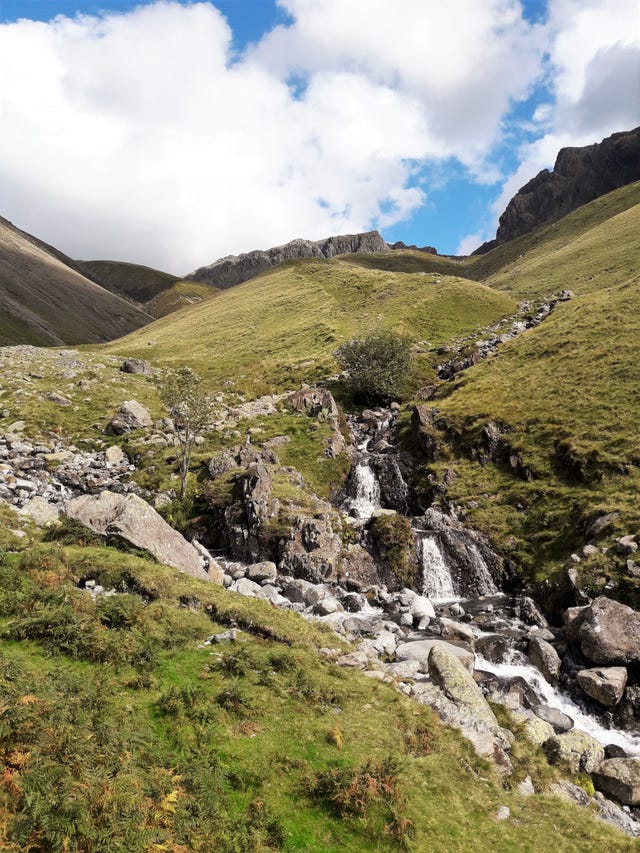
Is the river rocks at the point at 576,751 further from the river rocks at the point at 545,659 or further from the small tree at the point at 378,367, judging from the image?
the small tree at the point at 378,367

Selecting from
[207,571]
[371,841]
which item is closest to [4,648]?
[371,841]

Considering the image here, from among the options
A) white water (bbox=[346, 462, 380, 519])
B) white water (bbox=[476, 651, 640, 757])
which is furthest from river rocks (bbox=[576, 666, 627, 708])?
white water (bbox=[346, 462, 380, 519])

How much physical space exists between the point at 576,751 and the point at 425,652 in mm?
6403

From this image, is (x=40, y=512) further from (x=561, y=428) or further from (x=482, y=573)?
(x=561, y=428)

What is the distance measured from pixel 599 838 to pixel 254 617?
40.3ft

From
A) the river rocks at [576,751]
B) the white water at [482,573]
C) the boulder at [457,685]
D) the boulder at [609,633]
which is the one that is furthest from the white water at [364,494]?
the river rocks at [576,751]

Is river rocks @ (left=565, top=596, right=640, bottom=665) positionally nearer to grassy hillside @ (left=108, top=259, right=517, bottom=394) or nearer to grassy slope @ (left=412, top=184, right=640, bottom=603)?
grassy slope @ (left=412, top=184, right=640, bottom=603)

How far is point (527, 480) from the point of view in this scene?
115 ft

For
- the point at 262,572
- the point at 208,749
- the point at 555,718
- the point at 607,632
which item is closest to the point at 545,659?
the point at 607,632

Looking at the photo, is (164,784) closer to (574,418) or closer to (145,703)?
(145,703)

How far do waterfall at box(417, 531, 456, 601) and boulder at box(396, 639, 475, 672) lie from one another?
26.0ft

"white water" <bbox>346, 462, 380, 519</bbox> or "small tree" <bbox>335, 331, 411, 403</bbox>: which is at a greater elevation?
"small tree" <bbox>335, 331, 411, 403</bbox>

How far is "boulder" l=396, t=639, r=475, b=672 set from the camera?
19.7 m

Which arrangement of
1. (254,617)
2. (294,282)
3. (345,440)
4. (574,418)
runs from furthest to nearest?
(294,282) < (345,440) < (574,418) < (254,617)
